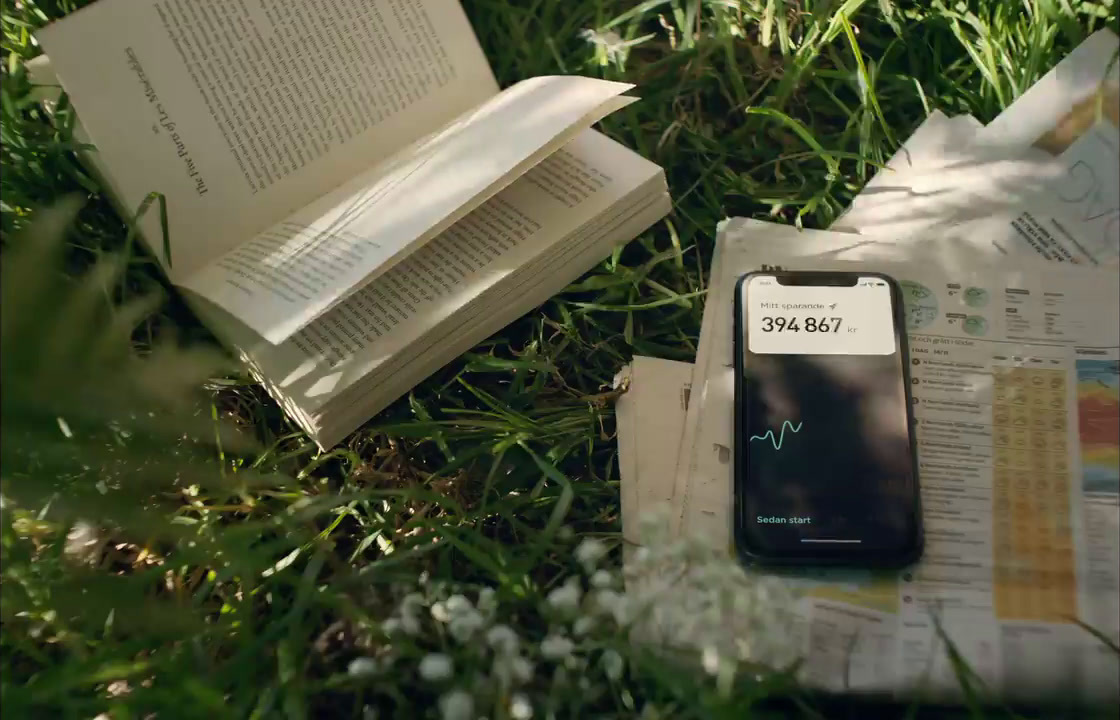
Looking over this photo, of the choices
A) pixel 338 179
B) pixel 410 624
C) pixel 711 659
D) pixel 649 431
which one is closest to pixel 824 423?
pixel 649 431

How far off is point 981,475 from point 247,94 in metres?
0.67

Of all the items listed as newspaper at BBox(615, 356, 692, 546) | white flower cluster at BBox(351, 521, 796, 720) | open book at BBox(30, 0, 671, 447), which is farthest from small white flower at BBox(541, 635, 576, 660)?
open book at BBox(30, 0, 671, 447)

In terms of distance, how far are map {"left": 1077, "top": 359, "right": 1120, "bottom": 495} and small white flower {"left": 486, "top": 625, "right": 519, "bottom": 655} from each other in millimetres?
456

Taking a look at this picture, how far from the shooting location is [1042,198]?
788 millimetres

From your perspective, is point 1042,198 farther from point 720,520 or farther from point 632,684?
point 632,684

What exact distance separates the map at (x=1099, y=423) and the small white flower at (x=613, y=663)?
40 centimetres

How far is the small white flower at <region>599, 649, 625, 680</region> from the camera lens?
531 millimetres

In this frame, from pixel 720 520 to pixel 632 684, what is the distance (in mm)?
143

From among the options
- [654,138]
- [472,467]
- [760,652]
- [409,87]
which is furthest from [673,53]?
[760,652]

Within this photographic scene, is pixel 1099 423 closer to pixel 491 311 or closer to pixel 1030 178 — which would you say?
pixel 1030 178

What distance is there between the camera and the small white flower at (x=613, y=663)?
20.9 inches

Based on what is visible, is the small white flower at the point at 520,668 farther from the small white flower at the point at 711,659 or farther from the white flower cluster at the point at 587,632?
the small white flower at the point at 711,659

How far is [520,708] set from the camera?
0.51 metres

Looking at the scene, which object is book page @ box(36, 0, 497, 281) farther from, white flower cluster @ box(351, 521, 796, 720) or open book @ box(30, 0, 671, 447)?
white flower cluster @ box(351, 521, 796, 720)
